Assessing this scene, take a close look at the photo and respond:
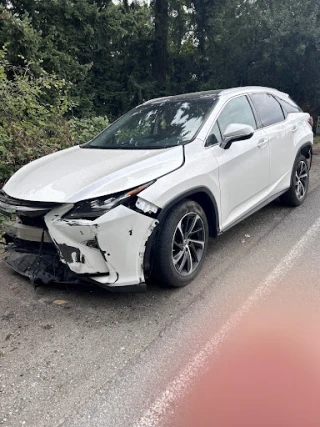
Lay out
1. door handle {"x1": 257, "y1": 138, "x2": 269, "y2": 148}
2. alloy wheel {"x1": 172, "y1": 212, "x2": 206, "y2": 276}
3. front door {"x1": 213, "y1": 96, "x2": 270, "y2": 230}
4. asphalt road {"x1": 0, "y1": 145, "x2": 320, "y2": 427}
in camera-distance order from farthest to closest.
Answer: door handle {"x1": 257, "y1": 138, "x2": 269, "y2": 148} < front door {"x1": 213, "y1": 96, "x2": 270, "y2": 230} < alloy wheel {"x1": 172, "y1": 212, "x2": 206, "y2": 276} < asphalt road {"x1": 0, "y1": 145, "x2": 320, "y2": 427}

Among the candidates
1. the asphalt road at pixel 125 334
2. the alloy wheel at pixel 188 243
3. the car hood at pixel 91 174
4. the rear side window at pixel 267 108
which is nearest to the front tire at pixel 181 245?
the alloy wheel at pixel 188 243

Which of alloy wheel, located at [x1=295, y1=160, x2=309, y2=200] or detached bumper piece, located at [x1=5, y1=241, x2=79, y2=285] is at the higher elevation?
detached bumper piece, located at [x1=5, y1=241, x2=79, y2=285]

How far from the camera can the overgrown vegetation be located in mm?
6719

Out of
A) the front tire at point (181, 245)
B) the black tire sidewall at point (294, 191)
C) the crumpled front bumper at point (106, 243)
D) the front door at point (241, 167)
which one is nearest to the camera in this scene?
the crumpled front bumper at point (106, 243)

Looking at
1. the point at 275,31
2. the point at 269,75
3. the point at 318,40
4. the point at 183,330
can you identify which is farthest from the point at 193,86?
the point at 183,330

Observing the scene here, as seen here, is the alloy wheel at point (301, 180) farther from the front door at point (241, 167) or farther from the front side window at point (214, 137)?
the front side window at point (214, 137)

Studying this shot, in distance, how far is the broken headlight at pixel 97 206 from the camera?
264cm

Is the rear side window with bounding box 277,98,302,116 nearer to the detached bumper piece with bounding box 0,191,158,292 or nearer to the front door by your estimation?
the front door

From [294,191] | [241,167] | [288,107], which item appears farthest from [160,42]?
[241,167]

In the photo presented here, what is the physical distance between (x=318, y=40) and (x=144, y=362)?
12.0 meters

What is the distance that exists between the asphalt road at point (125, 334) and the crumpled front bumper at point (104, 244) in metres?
0.33

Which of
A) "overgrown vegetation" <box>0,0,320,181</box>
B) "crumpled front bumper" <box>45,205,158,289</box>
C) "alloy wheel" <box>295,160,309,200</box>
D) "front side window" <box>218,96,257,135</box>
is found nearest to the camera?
"crumpled front bumper" <box>45,205,158,289</box>

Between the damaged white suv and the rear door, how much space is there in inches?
1.1

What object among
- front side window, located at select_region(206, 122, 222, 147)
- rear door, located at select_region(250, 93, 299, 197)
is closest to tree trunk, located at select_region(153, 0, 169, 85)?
rear door, located at select_region(250, 93, 299, 197)
